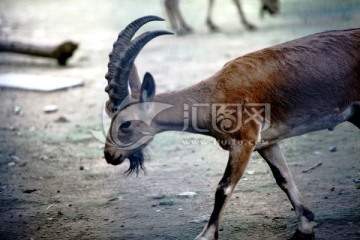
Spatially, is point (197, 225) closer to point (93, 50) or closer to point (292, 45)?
point (292, 45)

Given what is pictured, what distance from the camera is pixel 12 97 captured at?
34.0 ft

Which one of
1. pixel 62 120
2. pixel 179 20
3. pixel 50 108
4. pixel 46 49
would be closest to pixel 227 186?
pixel 62 120

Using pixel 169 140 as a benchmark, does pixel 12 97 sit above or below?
above

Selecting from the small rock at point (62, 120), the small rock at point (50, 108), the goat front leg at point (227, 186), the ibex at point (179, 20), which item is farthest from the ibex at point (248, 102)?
the ibex at point (179, 20)

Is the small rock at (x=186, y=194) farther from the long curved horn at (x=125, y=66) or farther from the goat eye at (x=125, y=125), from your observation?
the long curved horn at (x=125, y=66)

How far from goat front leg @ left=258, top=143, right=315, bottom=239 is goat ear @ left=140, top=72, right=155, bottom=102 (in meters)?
0.95

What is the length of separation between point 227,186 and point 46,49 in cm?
794

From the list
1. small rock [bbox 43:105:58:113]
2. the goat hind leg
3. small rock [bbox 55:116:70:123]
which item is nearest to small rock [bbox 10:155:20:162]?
small rock [bbox 55:116:70:123]

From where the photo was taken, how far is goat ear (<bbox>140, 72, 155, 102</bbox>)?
16.5 ft

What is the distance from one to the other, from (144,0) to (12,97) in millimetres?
10244

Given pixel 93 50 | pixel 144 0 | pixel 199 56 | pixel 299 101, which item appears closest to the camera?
pixel 299 101

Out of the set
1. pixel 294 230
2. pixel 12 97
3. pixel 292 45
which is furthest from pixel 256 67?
pixel 12 97

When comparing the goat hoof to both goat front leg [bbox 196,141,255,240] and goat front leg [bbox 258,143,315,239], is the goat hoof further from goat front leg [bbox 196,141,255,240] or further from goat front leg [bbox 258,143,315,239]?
goat front leg [bbox 196,141,255,240]

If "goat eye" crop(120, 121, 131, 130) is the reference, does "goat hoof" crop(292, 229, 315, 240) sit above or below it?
below
